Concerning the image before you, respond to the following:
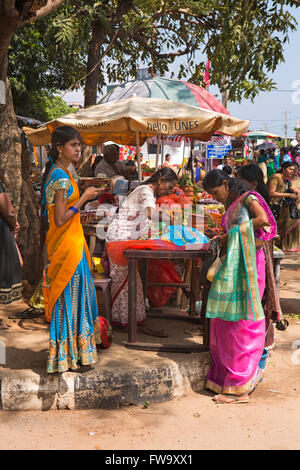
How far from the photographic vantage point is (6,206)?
4598 millimetres

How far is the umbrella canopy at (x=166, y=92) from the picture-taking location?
7.57 meters

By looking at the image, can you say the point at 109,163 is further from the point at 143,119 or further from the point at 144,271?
the point at 144,271

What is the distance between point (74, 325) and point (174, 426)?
37.6 inches

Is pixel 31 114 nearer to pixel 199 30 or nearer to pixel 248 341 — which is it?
pixel 199 30

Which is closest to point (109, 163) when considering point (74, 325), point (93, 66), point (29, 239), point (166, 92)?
point (166, 92)

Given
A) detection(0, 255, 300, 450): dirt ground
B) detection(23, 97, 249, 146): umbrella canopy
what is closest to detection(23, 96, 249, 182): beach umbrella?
detection(23, 97, 249, 146): umbrella canopy

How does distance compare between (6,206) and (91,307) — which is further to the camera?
(6,206)

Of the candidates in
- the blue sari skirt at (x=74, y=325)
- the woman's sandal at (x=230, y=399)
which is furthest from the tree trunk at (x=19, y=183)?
the woman's sandal at (x=230, y=399)

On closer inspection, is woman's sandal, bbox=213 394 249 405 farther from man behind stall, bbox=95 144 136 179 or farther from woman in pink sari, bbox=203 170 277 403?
man behind stall, bbox=95 144 136 179

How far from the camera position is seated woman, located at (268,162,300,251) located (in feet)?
24.4

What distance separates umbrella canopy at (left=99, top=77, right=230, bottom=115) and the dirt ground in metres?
4.68

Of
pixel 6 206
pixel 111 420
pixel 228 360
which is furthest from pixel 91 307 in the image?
pixel 6 206

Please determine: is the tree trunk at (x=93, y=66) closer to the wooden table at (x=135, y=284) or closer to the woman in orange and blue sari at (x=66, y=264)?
the wooden table at (x=135, y=284)
